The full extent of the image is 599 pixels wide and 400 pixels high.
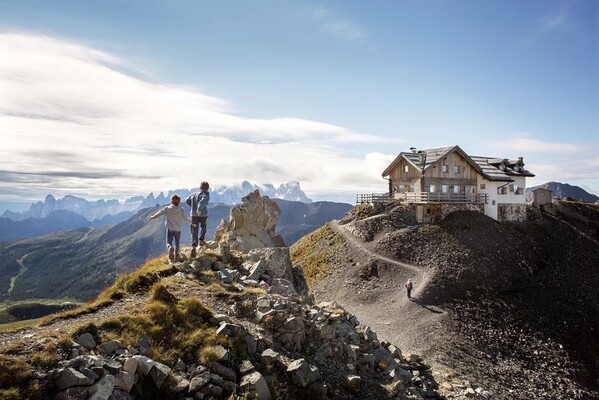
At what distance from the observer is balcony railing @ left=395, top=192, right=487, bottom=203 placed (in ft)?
217

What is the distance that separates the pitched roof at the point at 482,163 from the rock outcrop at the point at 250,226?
39093mm

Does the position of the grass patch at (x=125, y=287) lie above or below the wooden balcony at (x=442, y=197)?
below

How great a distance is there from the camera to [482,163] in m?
79.7

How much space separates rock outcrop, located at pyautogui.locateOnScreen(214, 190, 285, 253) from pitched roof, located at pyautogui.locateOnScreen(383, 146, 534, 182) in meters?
39.1

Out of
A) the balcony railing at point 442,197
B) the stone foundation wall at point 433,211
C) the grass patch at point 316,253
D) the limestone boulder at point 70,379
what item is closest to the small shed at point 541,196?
the balcony railing at point 442,197

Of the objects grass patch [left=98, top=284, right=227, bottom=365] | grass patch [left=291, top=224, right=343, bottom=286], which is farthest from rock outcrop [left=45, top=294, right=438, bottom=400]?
grass patch [left=291, top=224, right=343, bottom=286]

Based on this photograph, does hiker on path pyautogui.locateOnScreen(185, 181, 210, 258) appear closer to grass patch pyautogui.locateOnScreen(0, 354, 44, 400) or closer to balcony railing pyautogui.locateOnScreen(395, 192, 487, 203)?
grass patch pyautogui.locateOnScreen(0, 354, 44, 400)

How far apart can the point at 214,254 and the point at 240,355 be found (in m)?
11.8

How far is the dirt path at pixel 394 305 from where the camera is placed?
4009 centimetres

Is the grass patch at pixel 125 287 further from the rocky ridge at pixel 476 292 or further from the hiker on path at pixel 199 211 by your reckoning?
the rocky ridge at pixel 476 292

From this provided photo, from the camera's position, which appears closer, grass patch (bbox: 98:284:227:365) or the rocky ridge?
grass patch (bbox: 98:284:227:365)

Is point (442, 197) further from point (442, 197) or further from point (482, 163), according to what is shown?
point (482, 163)

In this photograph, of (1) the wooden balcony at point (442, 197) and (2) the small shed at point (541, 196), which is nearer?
(1) the wooden balcony at point (442, 197)

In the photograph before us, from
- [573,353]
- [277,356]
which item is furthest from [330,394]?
[573,353]
